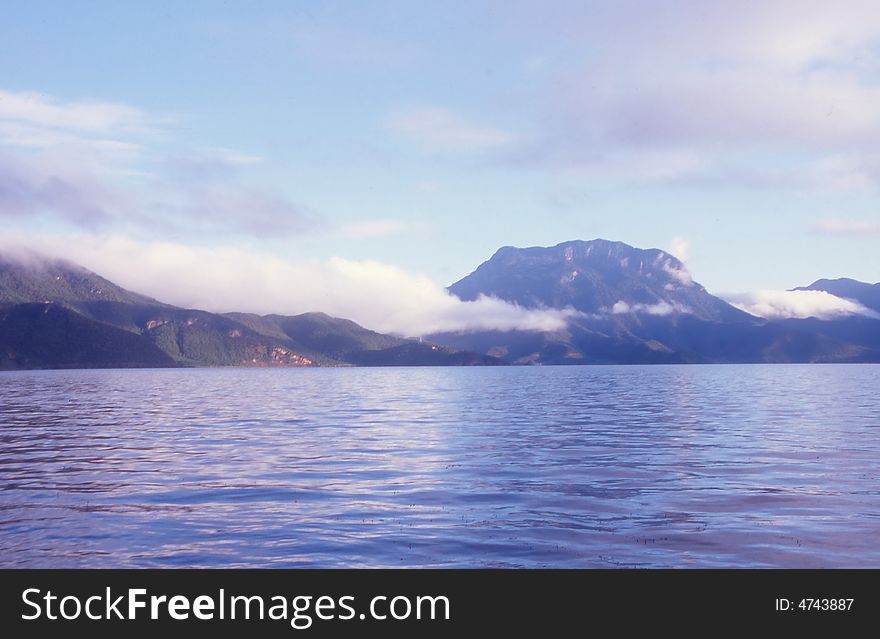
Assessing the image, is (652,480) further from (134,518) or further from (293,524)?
(134,518)

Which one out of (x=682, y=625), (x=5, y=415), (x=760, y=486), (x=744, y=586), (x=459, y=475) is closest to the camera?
(x=682, y=625)

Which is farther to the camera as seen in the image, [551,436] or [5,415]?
[5,415]

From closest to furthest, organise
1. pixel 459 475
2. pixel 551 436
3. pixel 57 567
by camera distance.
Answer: pixel 57 567, pixel 459 475, pixel 551 436

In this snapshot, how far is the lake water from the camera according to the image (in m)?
23.9

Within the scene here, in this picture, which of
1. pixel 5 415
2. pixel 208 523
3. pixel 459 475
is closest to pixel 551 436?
pixel 459 475

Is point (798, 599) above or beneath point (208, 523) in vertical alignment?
above

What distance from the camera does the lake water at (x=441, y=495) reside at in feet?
78.4

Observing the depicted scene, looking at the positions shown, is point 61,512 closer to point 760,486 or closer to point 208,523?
point 208,523

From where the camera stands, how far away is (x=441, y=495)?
33.6 metres

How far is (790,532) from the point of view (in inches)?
1039

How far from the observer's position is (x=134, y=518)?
2877 cm

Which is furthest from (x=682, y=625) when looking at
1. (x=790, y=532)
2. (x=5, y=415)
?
(x=5, y=415)

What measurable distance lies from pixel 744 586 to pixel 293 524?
56.0 feet

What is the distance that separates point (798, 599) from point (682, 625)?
10.1 feet
